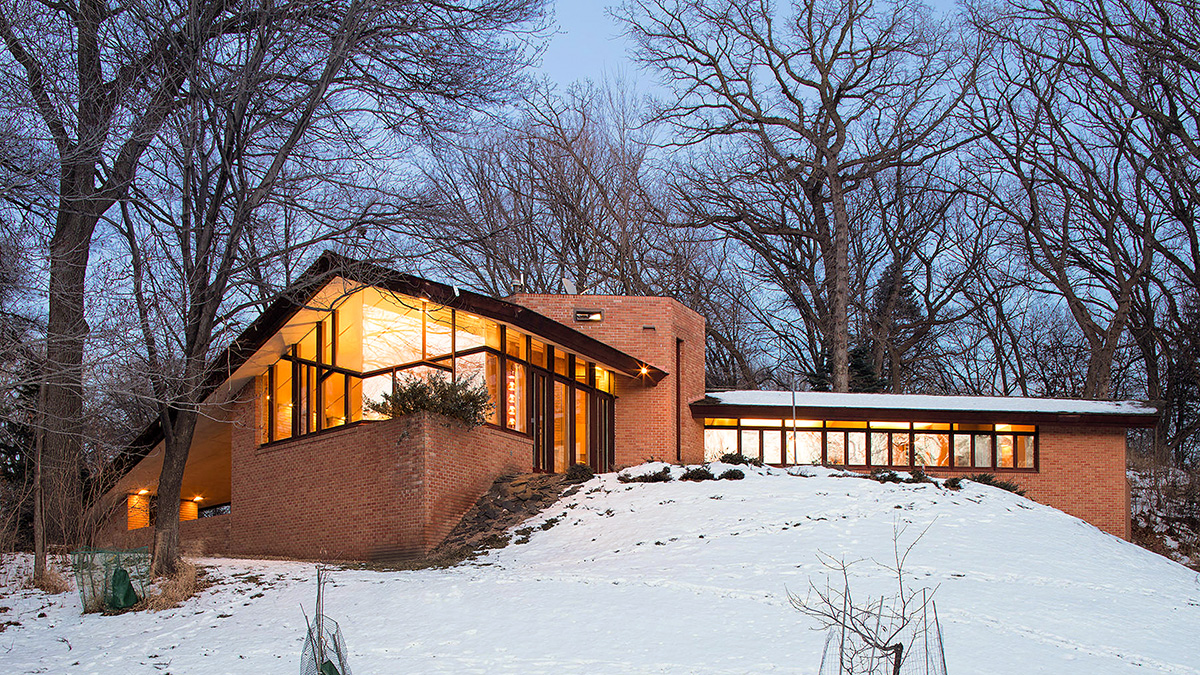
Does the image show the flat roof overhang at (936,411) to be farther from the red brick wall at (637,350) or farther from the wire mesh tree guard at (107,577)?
the wire mesh tree guard at (107,577)

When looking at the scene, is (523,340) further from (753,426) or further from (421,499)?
(753,426)

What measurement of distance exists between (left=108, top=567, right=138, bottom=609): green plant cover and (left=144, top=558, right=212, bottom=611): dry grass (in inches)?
5.5

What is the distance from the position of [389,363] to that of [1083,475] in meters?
16.1

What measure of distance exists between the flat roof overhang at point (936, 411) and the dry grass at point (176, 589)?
12943mm

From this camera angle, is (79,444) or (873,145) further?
(873,145)

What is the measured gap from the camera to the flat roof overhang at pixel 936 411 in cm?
2325

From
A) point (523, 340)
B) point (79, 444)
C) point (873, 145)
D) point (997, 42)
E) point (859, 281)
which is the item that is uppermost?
point (997, 42)

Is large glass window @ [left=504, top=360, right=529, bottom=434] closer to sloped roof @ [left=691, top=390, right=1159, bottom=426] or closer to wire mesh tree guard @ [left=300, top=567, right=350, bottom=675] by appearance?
sloped roof @ [left=691, top=390, right=1159, bottom=426]

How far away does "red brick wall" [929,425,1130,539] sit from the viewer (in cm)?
2330

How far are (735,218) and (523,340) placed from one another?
670 inches

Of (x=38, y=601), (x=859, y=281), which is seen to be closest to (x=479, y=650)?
(x=38, y=601)

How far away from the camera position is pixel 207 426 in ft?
65.6

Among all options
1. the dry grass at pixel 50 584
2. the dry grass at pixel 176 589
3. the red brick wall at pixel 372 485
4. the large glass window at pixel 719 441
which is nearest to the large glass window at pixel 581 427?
the red brick wall at pixel 372 485

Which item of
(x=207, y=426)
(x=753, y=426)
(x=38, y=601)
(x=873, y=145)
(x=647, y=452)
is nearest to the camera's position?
(x=38, y=601)
